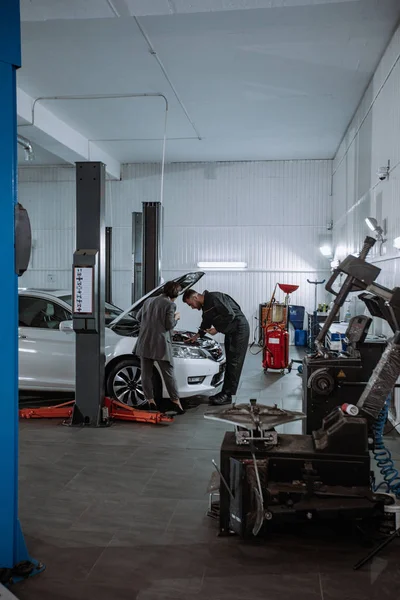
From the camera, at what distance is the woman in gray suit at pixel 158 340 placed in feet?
20.4

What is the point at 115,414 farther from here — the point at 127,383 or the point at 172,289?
the point at 172,289

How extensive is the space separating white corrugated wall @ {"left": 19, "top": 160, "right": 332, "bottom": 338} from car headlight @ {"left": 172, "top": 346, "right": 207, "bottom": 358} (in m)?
7.77

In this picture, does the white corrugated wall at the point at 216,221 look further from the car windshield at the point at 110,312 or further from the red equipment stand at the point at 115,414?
the red equipment stand at the point at 115,414

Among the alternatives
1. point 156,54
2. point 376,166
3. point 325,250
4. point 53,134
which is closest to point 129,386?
point 376,166

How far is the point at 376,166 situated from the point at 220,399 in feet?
13.5

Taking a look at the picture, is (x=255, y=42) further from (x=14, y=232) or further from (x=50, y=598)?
(x=50, y=598)

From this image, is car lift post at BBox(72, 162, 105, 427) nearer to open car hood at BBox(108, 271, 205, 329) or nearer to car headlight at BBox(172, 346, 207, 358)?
open car hood at BBox(108, 271, 205, 329)

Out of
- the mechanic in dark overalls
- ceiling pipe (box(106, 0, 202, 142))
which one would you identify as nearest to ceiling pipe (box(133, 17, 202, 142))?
ceiling pipe (box(106, 0, 202, 142))

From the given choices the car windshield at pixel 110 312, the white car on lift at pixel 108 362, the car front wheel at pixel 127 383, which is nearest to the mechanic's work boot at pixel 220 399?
the white car on lift at pixel 108 362

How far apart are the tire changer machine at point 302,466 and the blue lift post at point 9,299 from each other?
1.22 meters

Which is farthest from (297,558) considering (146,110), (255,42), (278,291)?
(278,291)

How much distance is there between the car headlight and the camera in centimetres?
672

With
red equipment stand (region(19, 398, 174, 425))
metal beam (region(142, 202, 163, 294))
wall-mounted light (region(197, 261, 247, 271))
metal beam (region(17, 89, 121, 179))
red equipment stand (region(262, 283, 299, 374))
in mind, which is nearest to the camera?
red equipment stand (region(19, 398, 174, 425))

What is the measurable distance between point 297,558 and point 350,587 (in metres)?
0.36
